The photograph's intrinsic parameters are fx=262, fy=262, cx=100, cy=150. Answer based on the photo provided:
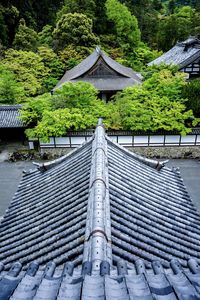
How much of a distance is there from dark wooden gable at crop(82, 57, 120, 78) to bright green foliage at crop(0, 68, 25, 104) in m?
7.57

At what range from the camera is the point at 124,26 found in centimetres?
4734

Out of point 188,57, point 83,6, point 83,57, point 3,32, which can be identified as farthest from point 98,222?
point 3,32

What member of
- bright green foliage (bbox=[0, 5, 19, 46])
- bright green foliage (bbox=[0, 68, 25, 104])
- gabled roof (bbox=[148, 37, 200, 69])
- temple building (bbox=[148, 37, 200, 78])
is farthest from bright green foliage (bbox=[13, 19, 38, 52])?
temple building (bbox=[148, 37, 200, 78])

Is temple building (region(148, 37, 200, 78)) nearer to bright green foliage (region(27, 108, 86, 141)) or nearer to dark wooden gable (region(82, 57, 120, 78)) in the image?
dark wooden gable (region(82, 57, 120, 78))

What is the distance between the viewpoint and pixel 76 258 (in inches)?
186

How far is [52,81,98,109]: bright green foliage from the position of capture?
76.8ft

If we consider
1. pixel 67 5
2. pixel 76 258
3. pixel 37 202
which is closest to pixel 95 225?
pixel 76 258

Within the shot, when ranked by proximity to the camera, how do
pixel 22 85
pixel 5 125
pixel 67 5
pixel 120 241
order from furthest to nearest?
pixel 67 5, pixel 22 85, pixel 5 125, pixel 120 241

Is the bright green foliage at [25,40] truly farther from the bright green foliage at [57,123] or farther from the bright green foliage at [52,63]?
the bright green foliage at [57,123]

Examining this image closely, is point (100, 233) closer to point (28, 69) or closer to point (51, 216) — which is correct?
point (51, 216)

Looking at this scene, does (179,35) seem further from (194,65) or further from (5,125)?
(5,125)

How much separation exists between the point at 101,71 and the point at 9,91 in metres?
10.6

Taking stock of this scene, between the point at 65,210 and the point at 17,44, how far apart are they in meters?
41.9

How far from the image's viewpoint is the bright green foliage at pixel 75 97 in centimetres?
2342
